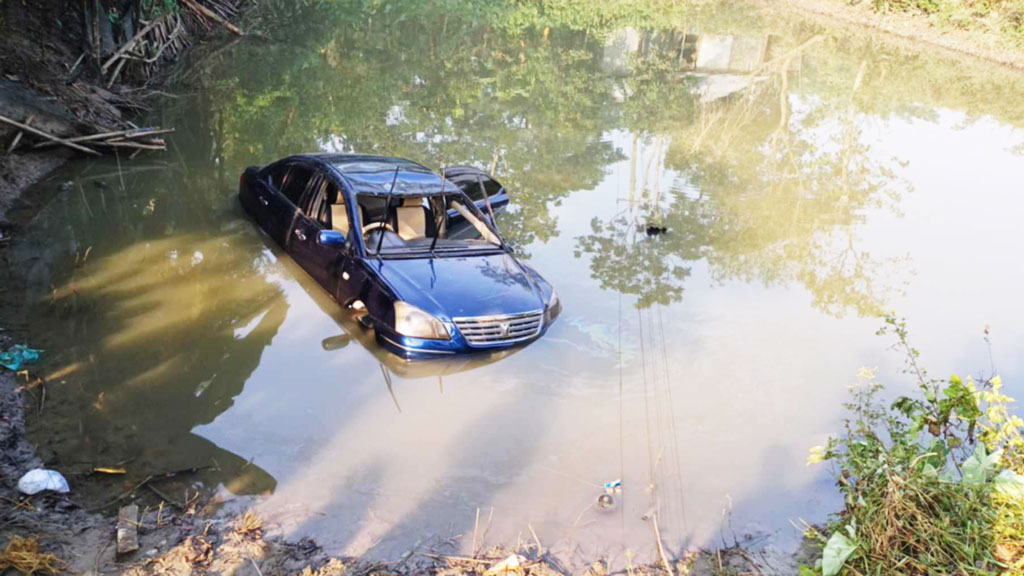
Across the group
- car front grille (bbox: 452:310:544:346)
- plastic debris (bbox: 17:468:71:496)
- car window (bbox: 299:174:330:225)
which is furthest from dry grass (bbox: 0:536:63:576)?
car window (bbox: 299:174:330:225)

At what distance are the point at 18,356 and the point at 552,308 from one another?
493 cm

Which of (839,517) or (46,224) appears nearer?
(839,517)

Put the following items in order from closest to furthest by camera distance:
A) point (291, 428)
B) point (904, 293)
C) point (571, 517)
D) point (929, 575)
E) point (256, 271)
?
1. point (929, 575)
2. point (571, 517)
3. point (291, 428)
4. point (256, 271)
5. point (904, 293)

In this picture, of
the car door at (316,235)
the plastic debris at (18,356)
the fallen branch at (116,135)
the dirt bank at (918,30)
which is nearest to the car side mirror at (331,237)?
the car door at (316,235)

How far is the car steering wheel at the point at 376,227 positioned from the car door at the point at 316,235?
0.34 m

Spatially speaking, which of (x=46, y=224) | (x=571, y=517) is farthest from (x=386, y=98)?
(x=571, y=517)

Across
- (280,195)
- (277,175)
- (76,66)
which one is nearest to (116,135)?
(76,66)

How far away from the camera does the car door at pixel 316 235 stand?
7625 mm

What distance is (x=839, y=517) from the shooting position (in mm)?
5293

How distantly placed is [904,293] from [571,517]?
650cm

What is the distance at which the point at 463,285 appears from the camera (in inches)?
277

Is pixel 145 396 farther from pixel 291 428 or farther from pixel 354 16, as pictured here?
pixel 354 16

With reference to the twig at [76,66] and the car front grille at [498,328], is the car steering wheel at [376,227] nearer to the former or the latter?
the car front grille at [498,328]

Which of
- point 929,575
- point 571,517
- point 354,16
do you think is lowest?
point 571,517
